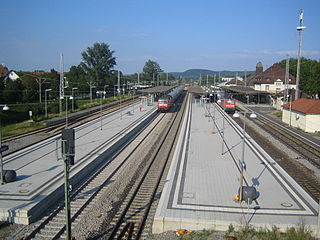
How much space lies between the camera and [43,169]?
52.4 feet

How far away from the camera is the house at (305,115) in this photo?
30.2 metres

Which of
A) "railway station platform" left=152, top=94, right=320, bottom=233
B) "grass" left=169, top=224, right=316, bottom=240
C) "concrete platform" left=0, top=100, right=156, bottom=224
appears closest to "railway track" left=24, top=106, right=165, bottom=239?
"concrete platform" left=0, top=100, right=156, bottom=224

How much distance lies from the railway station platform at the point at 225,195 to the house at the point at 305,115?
11692 millimetres

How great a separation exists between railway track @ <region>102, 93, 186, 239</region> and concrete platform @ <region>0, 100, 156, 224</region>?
9.52 feet

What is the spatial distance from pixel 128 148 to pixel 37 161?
24.0 ft

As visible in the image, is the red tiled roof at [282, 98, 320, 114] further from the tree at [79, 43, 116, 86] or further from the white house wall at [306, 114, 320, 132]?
the tree at [79, 43, 116, 86]

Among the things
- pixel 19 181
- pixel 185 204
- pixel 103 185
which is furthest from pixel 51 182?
pixel 185 204

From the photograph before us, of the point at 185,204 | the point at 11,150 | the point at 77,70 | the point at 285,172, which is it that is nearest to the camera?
the point at 185,204

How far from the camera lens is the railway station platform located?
10.6 metres

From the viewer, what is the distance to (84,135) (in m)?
26.1

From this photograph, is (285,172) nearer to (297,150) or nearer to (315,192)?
(315,192)

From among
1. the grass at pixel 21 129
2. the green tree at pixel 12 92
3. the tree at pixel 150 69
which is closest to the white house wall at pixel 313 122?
the grass at pixel 21 129

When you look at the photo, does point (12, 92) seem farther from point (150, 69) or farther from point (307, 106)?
point (150, 69)

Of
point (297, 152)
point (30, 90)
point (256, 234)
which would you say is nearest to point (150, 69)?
point (30, 90)
